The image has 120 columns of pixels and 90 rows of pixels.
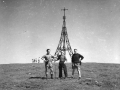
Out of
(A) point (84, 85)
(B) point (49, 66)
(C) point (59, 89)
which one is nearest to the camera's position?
(C) point (59, 89)

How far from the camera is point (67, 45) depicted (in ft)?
146

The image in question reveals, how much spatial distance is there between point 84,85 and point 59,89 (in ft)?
6.31

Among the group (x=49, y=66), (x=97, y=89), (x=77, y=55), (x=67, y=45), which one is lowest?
(x=97, y=89)

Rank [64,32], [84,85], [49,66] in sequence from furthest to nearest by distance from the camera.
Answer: [64,32] → [49,66] → [84,85]

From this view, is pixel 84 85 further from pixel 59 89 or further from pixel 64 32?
pixel 64 32

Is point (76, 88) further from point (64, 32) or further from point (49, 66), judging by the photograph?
point (64, 32)

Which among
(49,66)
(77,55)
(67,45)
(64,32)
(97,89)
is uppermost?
(64,32)

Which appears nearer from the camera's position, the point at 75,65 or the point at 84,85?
the point at 84,85

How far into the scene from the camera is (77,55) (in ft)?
45.6

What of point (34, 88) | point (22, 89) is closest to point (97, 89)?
point (34, 88)

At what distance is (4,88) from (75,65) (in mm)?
5795

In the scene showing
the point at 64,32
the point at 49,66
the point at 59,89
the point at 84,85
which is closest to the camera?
the point at 59,89

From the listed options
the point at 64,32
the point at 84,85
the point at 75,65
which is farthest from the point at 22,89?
the point at 64,32

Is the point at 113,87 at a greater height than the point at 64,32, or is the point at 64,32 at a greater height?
the point at 64,32
